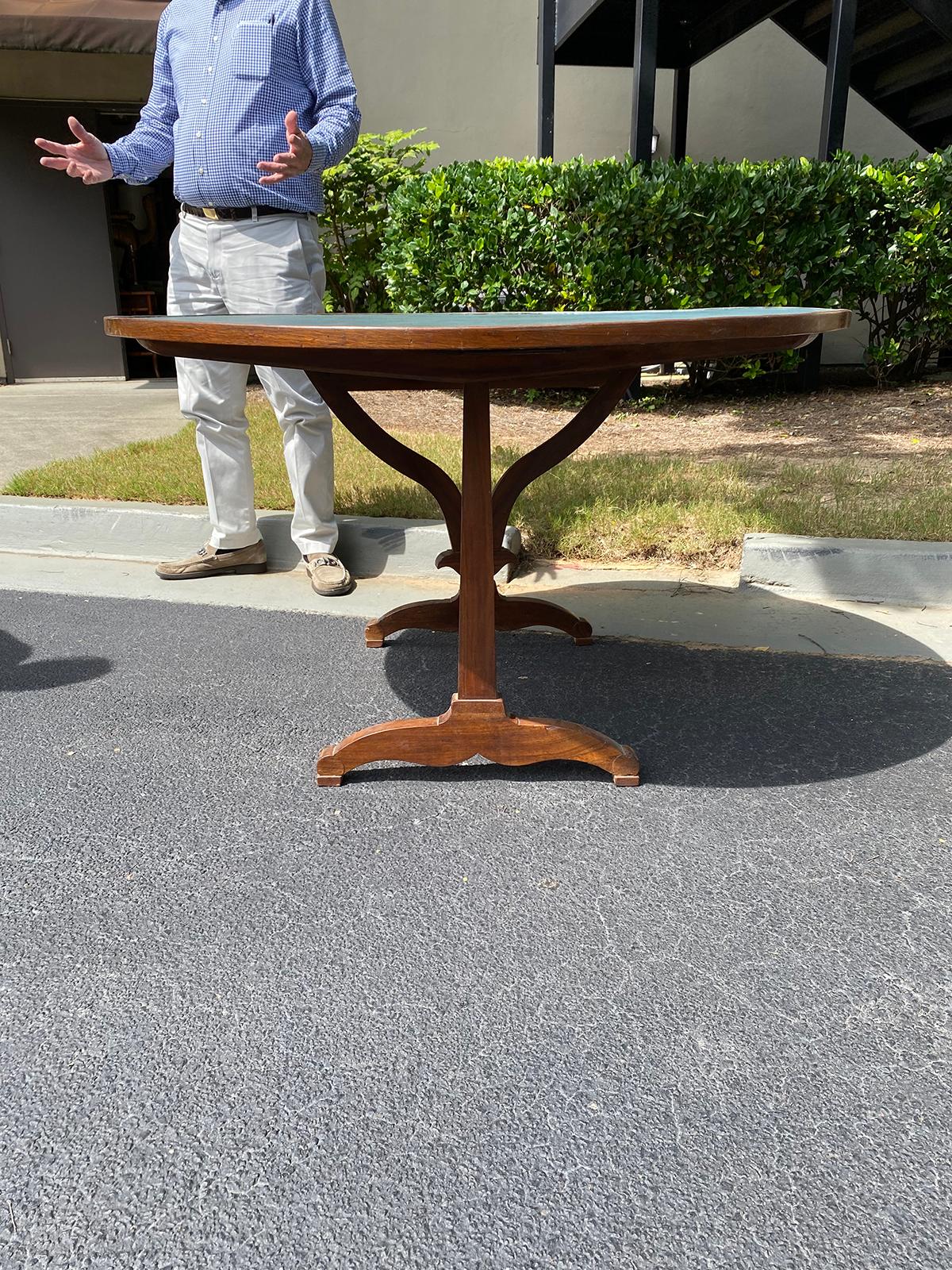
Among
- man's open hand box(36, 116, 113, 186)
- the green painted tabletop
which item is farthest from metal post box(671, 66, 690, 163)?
the green painted tabletop

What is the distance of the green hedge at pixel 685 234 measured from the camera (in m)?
6.09

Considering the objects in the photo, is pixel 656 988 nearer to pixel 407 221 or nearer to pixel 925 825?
pixel 925 825

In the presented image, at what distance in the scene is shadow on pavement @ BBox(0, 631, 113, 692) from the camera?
2.73m

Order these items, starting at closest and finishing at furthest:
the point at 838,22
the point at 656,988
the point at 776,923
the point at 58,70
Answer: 1. the point at 656,988
2. the point at 776,923
3. the point at 838,22
4. the point at 58,70

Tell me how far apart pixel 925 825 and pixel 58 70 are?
950 centimetres

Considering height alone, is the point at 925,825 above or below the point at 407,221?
below

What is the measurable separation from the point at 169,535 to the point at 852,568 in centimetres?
265

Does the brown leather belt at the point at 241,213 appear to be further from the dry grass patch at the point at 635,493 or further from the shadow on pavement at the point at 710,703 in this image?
the shadow on pavement at the point at 710,703

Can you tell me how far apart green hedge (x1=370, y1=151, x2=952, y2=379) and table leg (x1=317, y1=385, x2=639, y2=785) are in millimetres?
4603

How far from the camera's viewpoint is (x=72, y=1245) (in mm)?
1105

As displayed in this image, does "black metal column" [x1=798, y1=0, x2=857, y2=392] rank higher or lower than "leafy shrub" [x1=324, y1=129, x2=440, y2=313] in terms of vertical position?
higher

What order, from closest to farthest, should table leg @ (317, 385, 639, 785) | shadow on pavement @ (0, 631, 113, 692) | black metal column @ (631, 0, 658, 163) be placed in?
1. table leg @ (317, 385, 639, 785)
2. shadow on pavement @ (0, 631, 113, 692)
3. black metal column @ (631, 0, 658, 163)

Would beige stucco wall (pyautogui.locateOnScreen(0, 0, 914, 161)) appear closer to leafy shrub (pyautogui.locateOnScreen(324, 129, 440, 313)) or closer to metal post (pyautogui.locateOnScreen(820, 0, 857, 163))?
leafy shrub (pyautogui.locateOnScreen(324, 129, 440, 313))

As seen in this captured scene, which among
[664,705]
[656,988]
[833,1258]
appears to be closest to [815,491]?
[664,705]
